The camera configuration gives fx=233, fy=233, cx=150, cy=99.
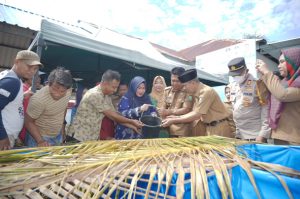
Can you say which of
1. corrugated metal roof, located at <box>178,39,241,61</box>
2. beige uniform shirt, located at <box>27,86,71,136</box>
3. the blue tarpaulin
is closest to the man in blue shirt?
beige uniform shirt, located at <box>27,86,71,136</box>

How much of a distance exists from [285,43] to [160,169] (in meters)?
5.62

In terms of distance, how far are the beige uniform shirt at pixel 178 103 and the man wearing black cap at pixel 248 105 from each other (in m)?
0.59

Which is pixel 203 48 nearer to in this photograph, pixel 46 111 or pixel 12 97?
pixel 46 111

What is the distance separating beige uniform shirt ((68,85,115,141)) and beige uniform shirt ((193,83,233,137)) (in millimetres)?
993

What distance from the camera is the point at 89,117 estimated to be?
247 centimetres

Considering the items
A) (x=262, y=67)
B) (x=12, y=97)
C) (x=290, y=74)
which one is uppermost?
(x=262, y=67)

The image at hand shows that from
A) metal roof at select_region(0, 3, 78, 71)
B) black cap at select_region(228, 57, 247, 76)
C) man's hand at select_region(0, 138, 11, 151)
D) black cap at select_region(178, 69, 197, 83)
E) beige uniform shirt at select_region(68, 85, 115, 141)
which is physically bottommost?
man's hand at select_region(0, 138, 11, 151)

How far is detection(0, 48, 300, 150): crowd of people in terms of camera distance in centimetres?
205

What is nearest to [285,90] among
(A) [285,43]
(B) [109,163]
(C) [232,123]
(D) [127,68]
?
(C) [232,123]

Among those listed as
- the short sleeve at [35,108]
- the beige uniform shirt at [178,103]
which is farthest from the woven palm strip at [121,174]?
the beige uniform shirt at [178,103]

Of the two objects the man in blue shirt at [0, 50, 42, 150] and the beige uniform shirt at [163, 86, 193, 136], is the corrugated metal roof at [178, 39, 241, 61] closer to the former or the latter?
the beige uniform shirt at [163, 86, 193, 136]

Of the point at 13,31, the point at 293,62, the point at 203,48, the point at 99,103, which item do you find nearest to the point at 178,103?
the point at 99,103

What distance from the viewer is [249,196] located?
0.73 m

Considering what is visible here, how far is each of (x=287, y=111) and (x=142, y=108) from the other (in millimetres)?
1433
